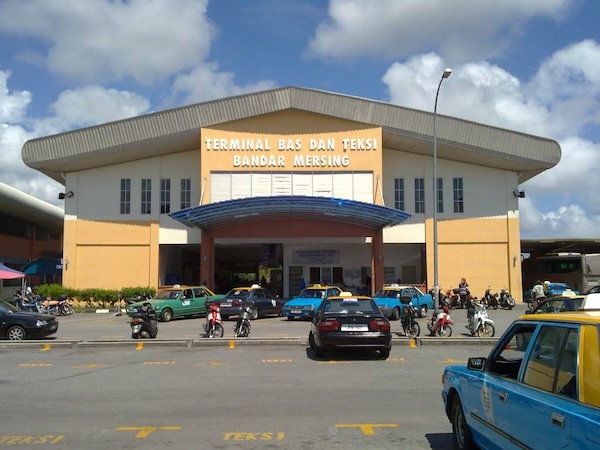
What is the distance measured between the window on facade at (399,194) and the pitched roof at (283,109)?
111 inches

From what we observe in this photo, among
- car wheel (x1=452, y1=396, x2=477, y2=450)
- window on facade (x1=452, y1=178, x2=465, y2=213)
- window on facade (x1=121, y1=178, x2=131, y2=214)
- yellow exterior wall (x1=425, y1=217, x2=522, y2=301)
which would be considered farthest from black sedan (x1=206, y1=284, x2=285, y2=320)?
car wheel (x1=452, y1=396, x2=477, y2=450)

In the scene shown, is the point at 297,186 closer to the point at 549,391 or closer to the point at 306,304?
the point at 306,304

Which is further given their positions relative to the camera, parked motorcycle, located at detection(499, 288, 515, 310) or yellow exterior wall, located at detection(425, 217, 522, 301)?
yellow exterior wall, located at detection(425, 217, 522, 301)

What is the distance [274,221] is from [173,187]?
23.7 feet

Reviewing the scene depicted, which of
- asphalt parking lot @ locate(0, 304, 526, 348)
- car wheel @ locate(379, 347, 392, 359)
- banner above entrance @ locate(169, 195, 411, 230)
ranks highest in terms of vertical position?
banner above entrance @ locate(169, 195, 411, 230)

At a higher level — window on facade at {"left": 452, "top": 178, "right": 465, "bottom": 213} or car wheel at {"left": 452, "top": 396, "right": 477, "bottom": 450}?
window on facade at {"left": 452, "top": 178, "right": 465, "bottom": 213}

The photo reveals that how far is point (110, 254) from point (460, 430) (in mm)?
35306

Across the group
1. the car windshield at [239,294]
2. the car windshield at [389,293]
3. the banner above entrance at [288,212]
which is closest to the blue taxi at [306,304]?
the car windshield at [239,294]

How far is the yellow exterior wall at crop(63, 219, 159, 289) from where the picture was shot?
126 feet

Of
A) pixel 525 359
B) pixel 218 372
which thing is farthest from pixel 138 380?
pixel 525 359

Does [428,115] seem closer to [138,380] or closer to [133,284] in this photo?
[133,284]

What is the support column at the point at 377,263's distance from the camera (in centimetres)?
3647

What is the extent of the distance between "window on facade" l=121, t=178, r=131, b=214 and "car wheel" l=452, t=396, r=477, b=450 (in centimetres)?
3493

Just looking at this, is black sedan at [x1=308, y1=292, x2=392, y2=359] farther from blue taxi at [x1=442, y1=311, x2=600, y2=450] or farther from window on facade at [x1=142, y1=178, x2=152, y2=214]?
window on facade at [x1=142, y1=178, x2=152, y2=214]
